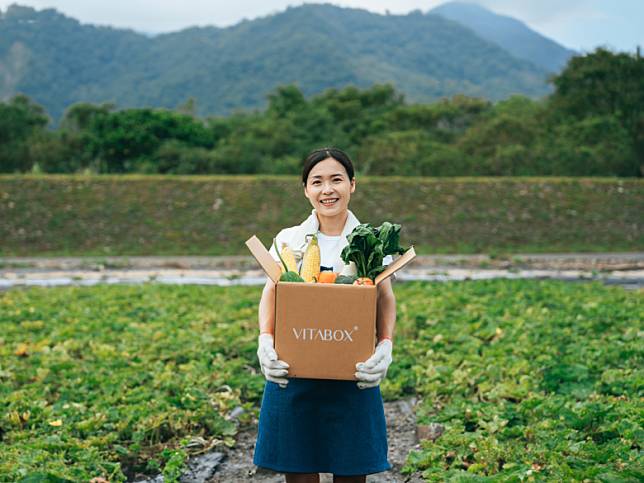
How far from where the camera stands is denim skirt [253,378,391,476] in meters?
2.65

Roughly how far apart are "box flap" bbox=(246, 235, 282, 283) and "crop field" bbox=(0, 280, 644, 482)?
1395mm

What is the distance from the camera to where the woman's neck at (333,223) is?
9.36ft

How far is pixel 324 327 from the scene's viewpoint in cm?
248

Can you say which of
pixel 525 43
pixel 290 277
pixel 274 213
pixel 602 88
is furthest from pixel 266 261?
pixel 525 43

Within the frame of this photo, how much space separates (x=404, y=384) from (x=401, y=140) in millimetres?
26753

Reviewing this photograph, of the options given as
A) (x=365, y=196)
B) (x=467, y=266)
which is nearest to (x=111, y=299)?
(x=467, y=266)

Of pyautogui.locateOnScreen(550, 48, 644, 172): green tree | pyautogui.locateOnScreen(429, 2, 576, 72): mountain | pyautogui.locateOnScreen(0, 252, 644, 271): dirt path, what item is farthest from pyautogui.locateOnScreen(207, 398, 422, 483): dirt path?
pyautogui.locateOnScreen(429, 2, 576, 72): mountain

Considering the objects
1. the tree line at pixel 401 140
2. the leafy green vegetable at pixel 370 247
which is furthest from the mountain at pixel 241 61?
the leafy green vegetable at pixel 370 247

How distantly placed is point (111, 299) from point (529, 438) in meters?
6.60

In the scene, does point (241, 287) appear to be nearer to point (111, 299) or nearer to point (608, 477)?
point (111, 299)

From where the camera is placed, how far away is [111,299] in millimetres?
9281

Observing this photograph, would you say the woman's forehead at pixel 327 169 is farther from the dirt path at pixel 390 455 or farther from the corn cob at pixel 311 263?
the dirt path at pixel 390 455

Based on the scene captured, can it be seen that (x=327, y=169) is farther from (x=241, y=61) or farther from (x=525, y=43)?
(x=525, y=43)

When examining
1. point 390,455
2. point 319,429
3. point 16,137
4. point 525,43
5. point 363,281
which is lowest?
point 390,455
